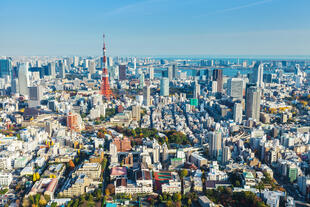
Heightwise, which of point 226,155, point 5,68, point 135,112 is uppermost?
point 5,68

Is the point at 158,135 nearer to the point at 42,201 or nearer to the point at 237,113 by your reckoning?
the point at 237,113

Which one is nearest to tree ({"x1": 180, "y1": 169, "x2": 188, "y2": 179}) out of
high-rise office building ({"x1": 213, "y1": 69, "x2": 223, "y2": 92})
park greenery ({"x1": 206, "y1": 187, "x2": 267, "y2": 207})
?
park greenery ({"x1": 206, "y1": 187, "x2": 267, "y2": 207})

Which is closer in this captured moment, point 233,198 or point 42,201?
point 42,201

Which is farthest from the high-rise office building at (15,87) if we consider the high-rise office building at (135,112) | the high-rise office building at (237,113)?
the high-rise office building at (237,113)

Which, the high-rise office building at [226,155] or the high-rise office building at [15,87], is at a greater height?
the high-rise office building at [15,87]

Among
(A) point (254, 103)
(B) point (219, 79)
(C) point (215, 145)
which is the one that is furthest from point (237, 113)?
(B) point (219, 79)

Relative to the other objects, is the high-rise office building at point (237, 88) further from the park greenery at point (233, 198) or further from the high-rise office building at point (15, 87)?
the high-rise office building at point (15, 87)

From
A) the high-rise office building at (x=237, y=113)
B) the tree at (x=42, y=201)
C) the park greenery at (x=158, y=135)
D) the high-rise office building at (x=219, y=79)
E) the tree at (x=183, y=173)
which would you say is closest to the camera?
the tree at (x=42, y=201)

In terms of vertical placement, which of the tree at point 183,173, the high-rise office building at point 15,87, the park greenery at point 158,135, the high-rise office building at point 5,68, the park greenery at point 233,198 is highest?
the high-rise office building at point 5,68

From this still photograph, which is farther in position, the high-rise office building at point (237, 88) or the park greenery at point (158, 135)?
the high-rise office building at point (237, 88)
